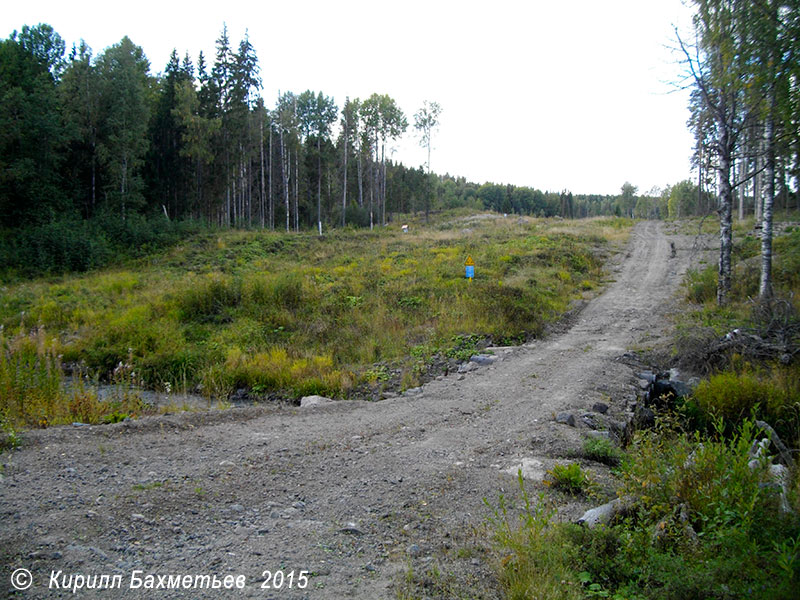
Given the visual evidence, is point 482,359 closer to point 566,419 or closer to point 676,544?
point 566,419

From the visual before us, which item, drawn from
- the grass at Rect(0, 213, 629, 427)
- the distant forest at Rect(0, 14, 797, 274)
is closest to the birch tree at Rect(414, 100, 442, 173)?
the distant forest at Rect(0, 14, 797, 274)

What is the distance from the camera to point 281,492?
4578 millimetres

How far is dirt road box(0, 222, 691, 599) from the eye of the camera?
327cm

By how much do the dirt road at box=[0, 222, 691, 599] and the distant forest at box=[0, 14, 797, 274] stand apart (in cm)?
2401

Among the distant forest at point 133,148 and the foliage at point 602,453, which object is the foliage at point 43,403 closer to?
the foliage at point 602,453

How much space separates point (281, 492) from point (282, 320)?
35.6ft

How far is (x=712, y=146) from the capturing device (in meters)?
12.7

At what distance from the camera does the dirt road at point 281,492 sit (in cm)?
327

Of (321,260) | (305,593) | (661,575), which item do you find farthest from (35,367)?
Result: (321,260)

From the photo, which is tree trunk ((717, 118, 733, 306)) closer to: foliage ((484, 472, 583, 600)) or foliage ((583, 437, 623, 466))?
foliage ((583, 437, 623, 466))

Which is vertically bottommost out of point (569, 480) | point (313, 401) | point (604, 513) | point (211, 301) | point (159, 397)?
point (159, 397)

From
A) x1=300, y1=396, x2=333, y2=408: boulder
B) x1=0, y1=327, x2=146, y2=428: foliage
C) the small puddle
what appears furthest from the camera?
the small puddle

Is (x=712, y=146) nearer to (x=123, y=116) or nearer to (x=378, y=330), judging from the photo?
(x=378, y=330)

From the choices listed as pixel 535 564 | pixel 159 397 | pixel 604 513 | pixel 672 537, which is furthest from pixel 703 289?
pixel 159 397
